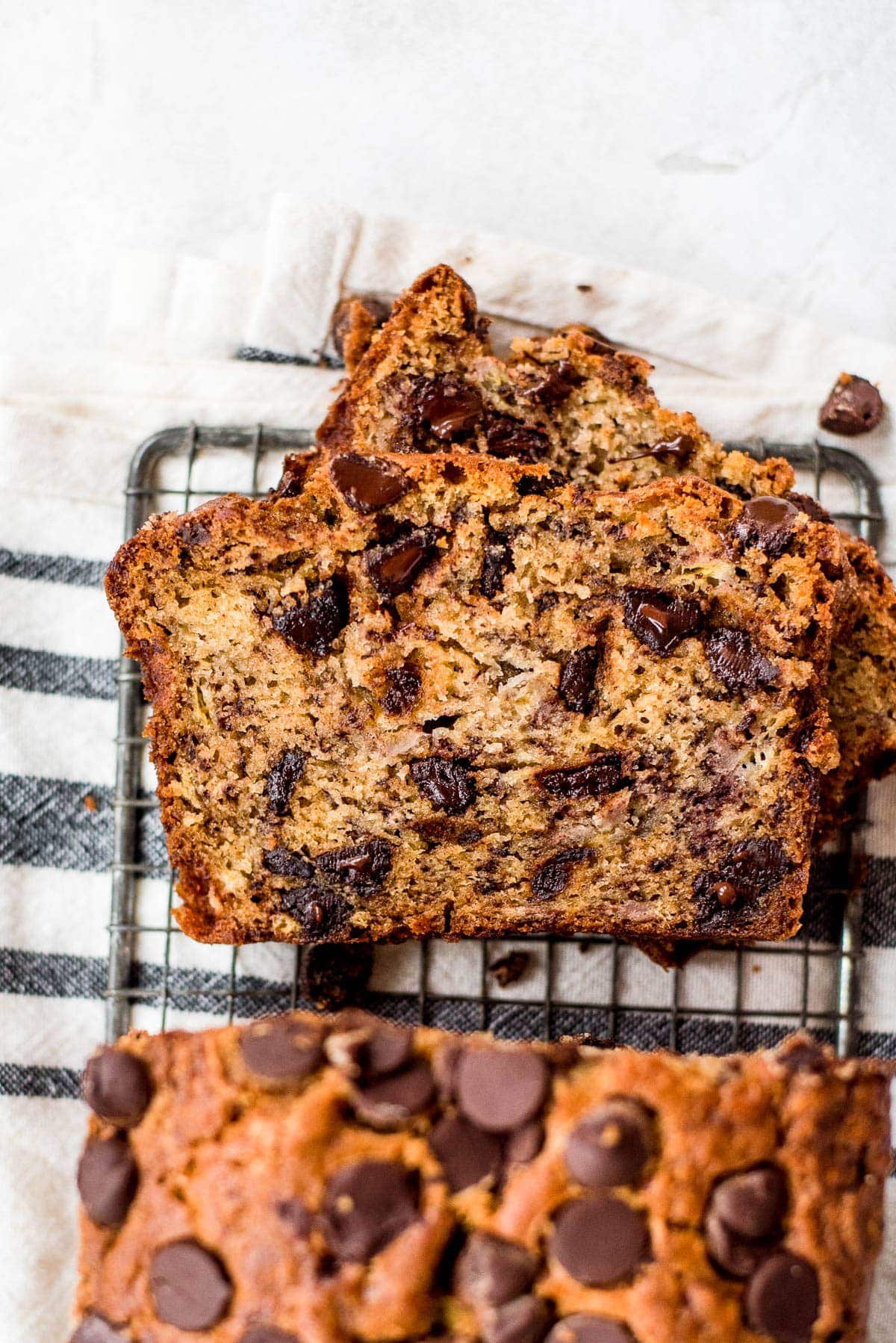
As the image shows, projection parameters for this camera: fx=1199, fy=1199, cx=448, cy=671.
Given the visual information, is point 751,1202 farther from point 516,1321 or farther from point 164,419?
point 164,419

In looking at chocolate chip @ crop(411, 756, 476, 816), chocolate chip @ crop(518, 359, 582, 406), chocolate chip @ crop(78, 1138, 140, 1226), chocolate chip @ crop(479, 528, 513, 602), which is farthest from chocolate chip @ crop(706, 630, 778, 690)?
chocolate chip @ crop(78, 1138, 140, 1226)

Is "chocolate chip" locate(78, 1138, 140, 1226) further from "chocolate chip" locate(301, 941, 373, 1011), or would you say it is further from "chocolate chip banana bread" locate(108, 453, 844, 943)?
"chocolate chip" locate(301, 941, 373, 1011)

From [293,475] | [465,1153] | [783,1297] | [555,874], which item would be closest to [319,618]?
[293,475]

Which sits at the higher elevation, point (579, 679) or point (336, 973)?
point (579, 679)

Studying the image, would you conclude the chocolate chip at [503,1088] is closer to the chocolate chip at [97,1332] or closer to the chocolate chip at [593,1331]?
the chocolate chip at [593,1331]

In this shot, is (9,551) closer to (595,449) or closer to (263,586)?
(263,586)

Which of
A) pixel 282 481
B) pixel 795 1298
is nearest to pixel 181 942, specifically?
pixel 282 481
